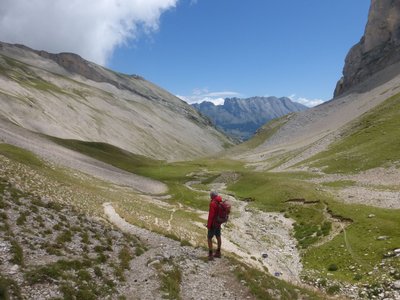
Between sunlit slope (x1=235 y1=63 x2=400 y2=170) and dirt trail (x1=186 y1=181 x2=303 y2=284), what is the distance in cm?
3040

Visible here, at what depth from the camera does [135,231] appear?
115 feet

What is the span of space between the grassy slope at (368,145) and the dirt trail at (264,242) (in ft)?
94.6

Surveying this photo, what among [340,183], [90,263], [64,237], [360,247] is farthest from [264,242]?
[340,183]

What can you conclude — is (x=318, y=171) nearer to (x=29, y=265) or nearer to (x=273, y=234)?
(x=273, y=234)

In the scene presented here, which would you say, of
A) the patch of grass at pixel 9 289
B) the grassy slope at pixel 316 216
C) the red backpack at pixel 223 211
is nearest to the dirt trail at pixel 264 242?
the grassy slope at pixel 316 216

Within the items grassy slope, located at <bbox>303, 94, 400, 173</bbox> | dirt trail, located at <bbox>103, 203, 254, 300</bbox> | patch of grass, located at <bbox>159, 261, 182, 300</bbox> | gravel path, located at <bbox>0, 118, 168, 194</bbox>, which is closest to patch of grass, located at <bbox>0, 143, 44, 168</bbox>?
gravel path, located at <bbox>0, 118, 168, 194</bbox>

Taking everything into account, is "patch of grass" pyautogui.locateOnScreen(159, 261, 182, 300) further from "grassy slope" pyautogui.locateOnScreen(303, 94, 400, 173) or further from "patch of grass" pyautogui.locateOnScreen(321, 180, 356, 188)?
"grassy slope" pyautogui.locateOnScreen(303, 94, 400, 173)

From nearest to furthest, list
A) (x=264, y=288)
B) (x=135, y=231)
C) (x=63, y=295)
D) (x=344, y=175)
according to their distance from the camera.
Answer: (x=63, y=295), (x=264, y=288), (x=135, y=231), (x=344, y=175)

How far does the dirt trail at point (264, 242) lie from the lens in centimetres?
3536

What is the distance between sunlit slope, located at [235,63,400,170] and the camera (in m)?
117

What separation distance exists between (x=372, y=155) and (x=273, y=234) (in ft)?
139

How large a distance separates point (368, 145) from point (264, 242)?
5537cm

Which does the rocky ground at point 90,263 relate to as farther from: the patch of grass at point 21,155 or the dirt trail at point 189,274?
the patch of grass at point 21,155

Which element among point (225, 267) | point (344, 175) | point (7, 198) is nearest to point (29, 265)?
point (225, 267)
